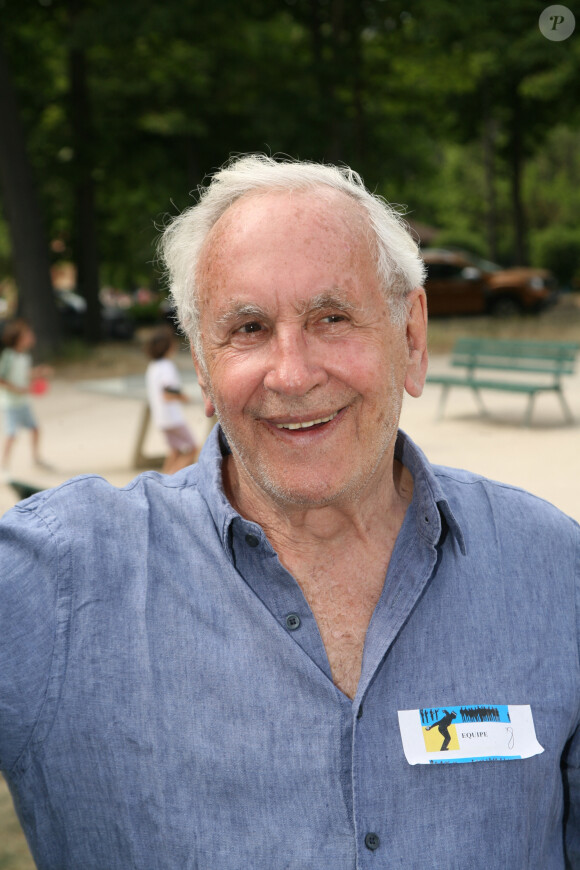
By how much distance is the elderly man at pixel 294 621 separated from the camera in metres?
1.56

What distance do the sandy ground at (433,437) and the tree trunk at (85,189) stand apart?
6.99 m

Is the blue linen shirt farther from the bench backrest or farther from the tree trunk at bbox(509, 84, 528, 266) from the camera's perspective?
the tree trunk at bbox(509, 84, 528, 266)

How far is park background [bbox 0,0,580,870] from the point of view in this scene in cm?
1756

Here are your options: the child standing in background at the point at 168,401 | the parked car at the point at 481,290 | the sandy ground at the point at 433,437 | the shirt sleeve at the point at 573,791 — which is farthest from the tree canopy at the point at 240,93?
the shirt sleeve at the point at 573,791

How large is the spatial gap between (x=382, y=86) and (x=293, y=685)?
82.5 feet

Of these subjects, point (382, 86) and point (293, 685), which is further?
point (382, 86)

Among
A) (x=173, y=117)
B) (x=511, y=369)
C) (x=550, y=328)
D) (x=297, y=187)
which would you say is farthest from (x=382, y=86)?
(x=297, y=187)

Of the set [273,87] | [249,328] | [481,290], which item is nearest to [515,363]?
[249,328]

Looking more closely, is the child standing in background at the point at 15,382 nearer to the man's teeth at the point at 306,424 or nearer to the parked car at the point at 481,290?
the man's teeth at the point at 306,424

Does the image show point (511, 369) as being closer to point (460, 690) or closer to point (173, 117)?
point (460, 690)

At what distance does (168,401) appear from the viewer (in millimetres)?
8492

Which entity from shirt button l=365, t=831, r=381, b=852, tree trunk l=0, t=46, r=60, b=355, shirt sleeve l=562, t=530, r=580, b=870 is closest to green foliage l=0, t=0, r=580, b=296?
tree trunk l=0, t=46, r=60, b=355

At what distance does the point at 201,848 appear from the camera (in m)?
1.55

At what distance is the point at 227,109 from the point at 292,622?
24167 mm
